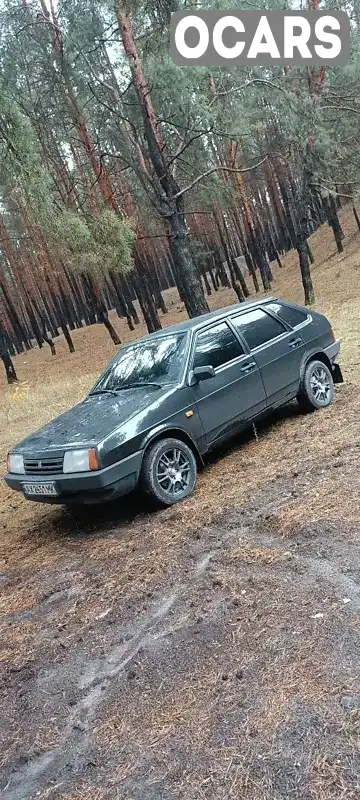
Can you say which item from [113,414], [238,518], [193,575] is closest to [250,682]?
[193,575]

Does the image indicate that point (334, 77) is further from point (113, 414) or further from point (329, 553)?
point (329, 553)

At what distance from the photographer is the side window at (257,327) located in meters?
6.48

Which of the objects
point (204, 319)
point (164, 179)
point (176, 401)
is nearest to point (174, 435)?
point (176, 401)

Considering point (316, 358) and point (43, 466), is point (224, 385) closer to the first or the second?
point (316, 358)

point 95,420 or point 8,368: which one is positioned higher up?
point 95,420

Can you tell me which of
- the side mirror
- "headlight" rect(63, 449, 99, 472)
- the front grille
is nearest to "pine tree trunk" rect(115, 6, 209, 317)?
the side mirror

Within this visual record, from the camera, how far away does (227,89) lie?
13.9 metres

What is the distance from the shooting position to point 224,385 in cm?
595

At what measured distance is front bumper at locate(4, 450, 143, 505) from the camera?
4746mm

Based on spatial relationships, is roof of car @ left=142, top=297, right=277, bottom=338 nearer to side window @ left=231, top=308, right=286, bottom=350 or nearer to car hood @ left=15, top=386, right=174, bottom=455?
side window @ left=231, top=308, right=286, bottom=350

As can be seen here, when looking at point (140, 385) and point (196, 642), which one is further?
point (140, 385)

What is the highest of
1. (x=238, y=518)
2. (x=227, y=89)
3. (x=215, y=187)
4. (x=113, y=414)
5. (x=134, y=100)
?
(x=134, y=100)

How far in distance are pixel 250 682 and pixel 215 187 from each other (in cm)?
1740

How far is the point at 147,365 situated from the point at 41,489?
5.91ft
